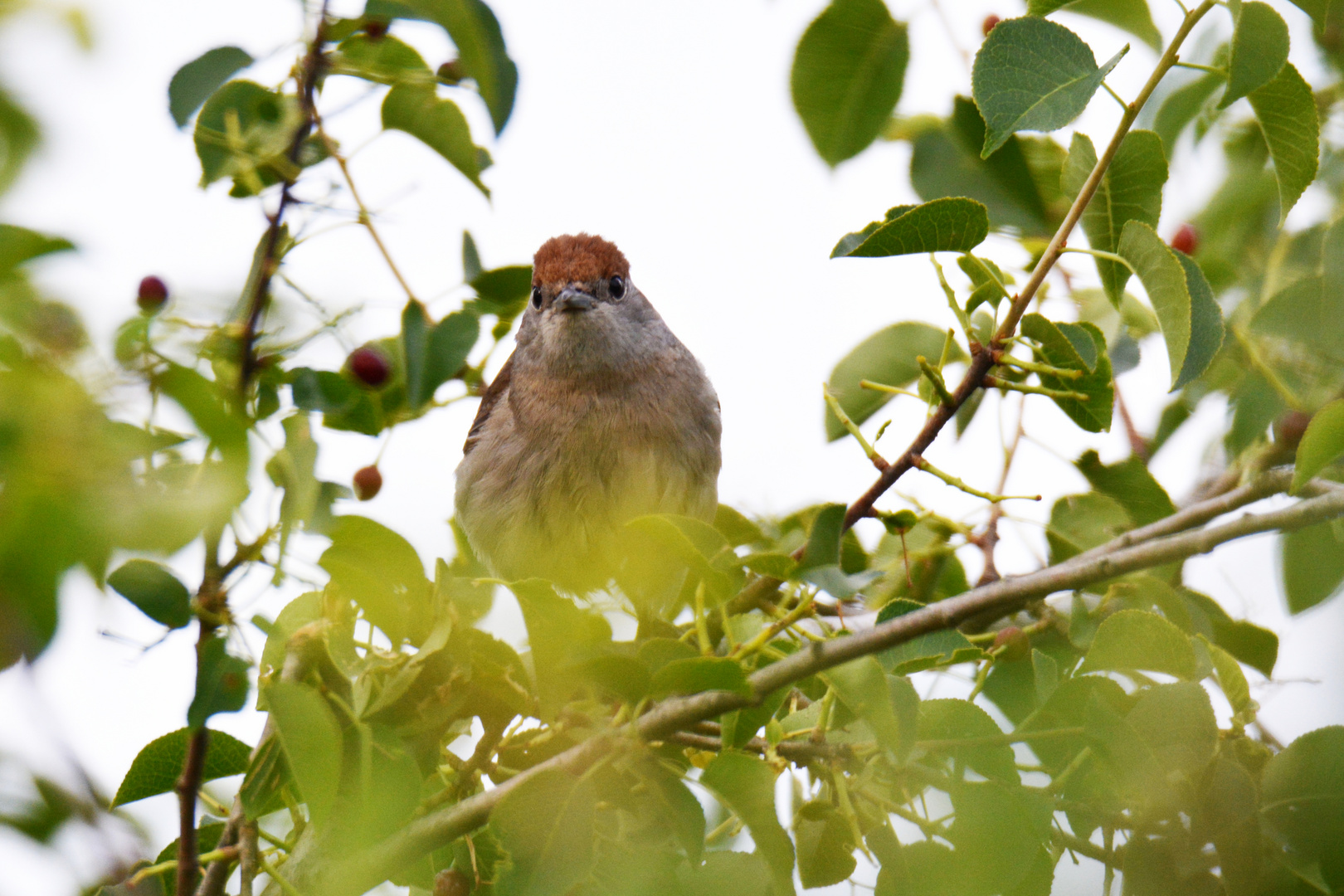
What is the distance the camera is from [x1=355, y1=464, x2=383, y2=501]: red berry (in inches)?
119

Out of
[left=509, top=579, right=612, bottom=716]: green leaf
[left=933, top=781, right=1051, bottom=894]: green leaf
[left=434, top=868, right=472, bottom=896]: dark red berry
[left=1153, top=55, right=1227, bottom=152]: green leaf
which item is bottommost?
[left=434, top=868, right=472, bottom=896]: dark red berry

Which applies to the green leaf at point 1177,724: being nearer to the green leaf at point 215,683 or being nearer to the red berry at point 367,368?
the green leaf at point 215,683

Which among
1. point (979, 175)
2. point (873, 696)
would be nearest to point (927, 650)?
point (873, 696)

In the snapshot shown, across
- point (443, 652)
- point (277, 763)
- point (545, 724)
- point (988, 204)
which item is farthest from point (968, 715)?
point (988, 204)

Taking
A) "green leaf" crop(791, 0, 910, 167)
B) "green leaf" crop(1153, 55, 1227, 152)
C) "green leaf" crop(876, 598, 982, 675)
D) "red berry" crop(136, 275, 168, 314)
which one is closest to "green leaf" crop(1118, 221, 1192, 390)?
"green leaf" crop(876, 598, 982, 675)

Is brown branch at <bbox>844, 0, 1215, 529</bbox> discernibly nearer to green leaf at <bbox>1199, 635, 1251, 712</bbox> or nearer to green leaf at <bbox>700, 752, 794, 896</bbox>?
green leaf at <bbox>700, 752, 794, 896</bbox>

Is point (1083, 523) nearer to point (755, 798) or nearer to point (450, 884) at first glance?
point (755, 798)

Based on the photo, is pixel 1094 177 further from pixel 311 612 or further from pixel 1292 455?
pixel 311 612

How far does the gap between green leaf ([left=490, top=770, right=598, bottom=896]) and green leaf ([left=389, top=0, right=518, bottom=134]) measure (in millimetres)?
1120

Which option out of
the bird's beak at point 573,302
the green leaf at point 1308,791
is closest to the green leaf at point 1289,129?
the green leaf at point 1308,791

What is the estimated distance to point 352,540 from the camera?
73.7 inches

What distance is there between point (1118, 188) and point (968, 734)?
1056 millimetres

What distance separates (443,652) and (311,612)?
0.95ft

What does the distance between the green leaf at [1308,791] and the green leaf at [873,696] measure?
71 centimetres
